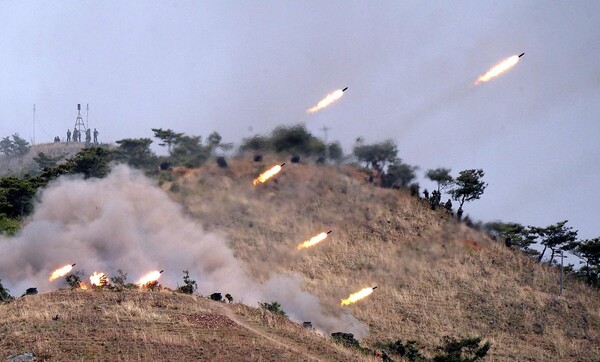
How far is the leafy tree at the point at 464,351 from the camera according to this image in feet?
145

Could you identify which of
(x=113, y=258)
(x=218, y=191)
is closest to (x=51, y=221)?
(x=113, y=258)

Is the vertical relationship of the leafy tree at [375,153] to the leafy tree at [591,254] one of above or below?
above

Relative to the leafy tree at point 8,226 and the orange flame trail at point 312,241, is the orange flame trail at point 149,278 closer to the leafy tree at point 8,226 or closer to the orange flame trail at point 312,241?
the leafy tree at point 8,226

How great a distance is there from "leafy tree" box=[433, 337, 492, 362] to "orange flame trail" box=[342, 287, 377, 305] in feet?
32.6

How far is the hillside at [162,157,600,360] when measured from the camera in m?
53.9

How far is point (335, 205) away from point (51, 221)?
2589 centimetres

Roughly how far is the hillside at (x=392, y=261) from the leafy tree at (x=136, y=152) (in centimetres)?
811

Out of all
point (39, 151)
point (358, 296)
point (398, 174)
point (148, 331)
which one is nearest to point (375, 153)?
point (398, 174)

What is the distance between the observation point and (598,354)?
2014 inches

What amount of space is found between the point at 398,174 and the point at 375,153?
3.37 metres

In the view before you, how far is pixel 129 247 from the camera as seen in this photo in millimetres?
55531

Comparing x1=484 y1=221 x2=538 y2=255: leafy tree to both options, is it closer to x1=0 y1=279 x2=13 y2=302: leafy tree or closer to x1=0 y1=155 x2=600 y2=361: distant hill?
x1=0 y1=155 x2=600 y2=361: distant hill

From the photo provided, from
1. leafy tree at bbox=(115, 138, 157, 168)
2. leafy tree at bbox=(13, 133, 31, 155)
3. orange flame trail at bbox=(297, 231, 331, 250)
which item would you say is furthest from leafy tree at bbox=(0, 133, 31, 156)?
orange flame trail at bbox=(297, 231, 331, 250)

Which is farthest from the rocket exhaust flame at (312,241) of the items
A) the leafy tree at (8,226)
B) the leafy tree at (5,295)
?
the leafy tree at (5,295)
